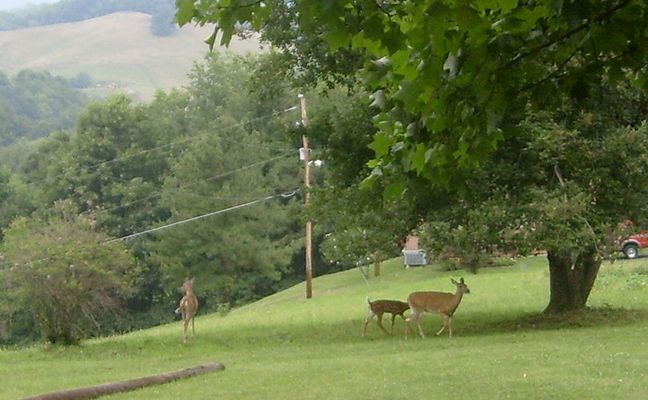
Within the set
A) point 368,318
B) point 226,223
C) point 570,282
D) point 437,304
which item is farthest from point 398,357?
point 226,223

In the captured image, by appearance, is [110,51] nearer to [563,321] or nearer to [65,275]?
[65,275]

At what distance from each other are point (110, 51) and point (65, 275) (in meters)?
152

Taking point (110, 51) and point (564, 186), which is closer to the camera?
point (564, 186)

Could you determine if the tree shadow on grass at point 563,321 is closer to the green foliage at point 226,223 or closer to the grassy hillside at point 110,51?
the green foliage at point 226,223

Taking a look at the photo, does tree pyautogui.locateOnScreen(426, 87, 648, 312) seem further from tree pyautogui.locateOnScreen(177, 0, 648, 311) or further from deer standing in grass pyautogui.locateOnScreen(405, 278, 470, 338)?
tree pyautogui.locateOnScreen(177, 0, 648, 311)

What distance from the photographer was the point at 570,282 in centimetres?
2172

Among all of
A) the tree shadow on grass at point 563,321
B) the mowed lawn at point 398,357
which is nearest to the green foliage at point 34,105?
the mowed lawn at point 398,357

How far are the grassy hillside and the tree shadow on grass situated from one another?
13918 cm

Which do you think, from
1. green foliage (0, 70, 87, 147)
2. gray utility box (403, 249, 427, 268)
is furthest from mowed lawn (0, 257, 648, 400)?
green foliage (0, 70, 87, 147)

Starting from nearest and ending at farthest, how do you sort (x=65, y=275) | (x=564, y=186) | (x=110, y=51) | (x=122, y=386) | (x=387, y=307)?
(x=122, y=386)
(x=564, y=186)
(x=387, y=307)
(x=65, y=275)
(x=110, y=51)

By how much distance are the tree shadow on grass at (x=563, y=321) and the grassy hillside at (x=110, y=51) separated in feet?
457

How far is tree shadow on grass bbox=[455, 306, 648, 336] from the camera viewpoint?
66.7ft

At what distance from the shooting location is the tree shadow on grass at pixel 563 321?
2033cm

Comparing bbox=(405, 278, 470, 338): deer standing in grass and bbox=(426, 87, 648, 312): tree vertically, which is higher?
bbox=(426, 87, 648, 312): tree
